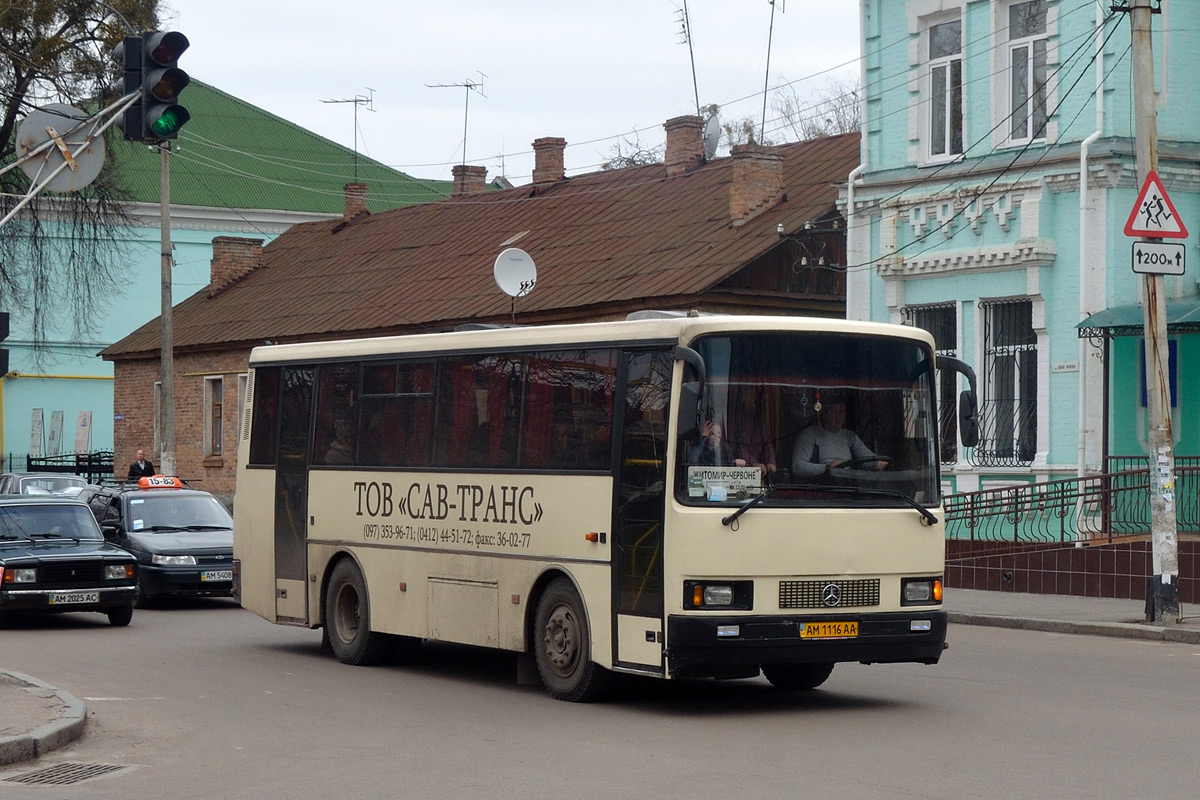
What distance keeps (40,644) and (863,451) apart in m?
9.58

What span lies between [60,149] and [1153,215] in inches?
426

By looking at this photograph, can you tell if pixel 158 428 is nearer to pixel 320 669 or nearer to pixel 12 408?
pixel 12 408

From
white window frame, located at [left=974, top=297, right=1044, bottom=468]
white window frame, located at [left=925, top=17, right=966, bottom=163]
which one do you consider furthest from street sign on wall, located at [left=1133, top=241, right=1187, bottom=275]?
white window frame, located at [left=925, top=17, right=966, bottom=163]

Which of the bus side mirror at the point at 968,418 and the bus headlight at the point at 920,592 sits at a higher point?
the bus side mirror at the point at 968,418

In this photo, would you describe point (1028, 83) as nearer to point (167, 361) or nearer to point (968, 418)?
point (968, 418)

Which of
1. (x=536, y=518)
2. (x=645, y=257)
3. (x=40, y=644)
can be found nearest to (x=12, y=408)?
(x=645, y=257)

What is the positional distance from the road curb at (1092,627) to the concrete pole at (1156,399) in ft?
1.30

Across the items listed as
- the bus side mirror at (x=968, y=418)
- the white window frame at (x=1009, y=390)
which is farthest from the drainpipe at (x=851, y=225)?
the bus side mirror at (x=968, y=418)

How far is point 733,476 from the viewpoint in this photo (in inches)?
463

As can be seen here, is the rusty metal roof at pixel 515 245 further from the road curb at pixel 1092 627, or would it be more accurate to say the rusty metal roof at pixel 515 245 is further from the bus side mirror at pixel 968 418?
the bus side mirror at pixel 968 418

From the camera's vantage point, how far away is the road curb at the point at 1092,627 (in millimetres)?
17406

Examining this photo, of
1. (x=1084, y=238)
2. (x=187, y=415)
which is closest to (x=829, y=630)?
(x=1084, y=238)

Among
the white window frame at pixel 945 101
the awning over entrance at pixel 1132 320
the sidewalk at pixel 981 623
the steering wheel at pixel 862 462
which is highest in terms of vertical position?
the white window frame at pixel 945 101

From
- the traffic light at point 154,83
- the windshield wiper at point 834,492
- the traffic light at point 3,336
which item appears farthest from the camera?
the traffic light at point 154,83
